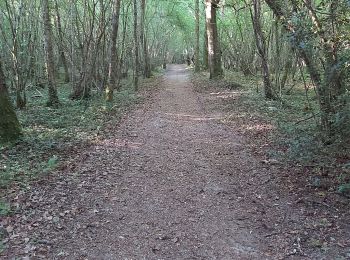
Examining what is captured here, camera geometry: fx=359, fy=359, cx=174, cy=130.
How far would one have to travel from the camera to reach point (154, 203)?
5.90 m

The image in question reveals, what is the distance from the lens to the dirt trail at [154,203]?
4617mm

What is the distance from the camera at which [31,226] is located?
504cm

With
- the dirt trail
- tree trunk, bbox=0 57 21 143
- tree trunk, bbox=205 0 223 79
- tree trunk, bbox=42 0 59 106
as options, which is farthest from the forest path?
tree trunk, bbox=205 0 223 79

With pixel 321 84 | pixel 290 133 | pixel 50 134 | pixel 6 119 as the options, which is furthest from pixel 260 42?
pixel 6 119

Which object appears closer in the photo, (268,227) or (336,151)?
(268,227)

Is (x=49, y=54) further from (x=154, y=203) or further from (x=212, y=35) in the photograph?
(x=212, y=35)

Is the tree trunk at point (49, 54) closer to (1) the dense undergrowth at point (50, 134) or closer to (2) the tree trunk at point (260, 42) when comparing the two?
(1) the dense undergrowth at point (50, 134)

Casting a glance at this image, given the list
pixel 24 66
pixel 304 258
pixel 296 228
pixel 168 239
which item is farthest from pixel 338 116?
pixel 24 66

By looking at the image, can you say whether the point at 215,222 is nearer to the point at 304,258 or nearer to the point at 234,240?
the point at 234,240

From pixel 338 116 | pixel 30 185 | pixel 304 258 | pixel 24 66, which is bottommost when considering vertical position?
pixel 304 258

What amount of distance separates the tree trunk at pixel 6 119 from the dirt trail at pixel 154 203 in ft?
5.77

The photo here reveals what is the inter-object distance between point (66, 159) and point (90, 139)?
167cm

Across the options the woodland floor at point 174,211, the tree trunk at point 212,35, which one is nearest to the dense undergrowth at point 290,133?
the woodland floor at point 174,211

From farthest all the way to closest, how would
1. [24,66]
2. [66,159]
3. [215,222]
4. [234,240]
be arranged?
[24,66] → [66,159] → [215,222] → [234,240]
